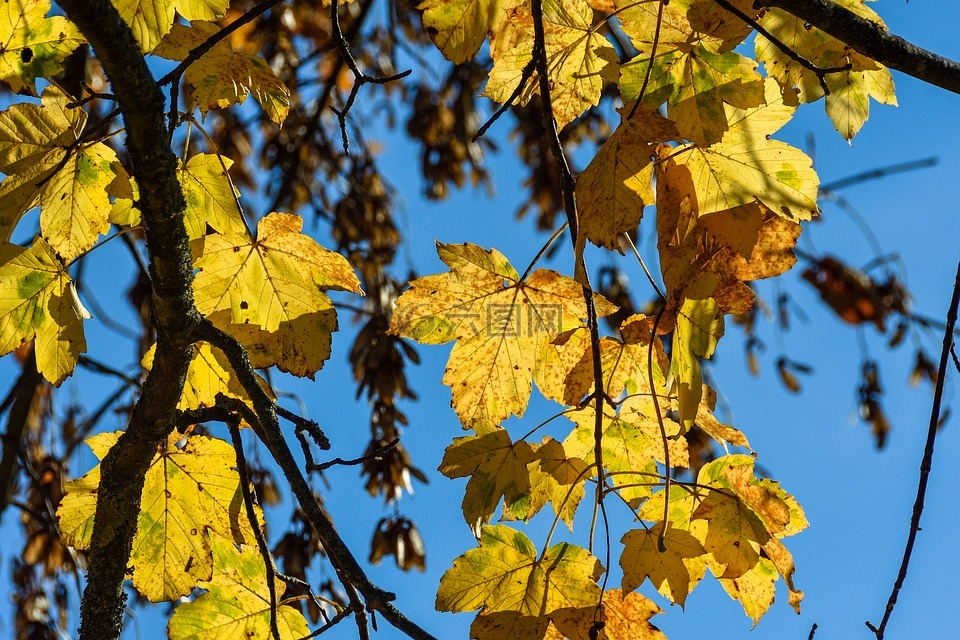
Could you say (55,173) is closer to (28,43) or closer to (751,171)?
(28,43)

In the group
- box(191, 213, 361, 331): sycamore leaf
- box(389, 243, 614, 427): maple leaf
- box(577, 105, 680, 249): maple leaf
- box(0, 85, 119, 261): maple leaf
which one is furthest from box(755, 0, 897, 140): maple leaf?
box(0, 85, 119, 261): maple leaf

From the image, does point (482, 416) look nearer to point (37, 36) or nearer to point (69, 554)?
point (37, 36)

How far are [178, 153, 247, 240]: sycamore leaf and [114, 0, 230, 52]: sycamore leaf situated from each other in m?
0.15

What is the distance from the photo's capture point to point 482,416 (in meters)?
1.10

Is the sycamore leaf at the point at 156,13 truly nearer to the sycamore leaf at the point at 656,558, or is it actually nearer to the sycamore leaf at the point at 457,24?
the sycamore leaf at the point at 457,24

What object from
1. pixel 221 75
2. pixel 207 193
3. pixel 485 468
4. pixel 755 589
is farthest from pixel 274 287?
pixel 755 589

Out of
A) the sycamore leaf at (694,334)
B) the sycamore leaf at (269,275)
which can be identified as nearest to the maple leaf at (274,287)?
the sycamore leaf at (269,275)

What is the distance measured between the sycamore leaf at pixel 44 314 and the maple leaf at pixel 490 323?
417 mm

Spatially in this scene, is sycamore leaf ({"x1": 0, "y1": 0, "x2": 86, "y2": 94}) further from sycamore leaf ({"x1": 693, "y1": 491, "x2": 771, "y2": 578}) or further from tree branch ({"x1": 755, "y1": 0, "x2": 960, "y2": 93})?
sycamore leaf ({"x1": 693, "y1": 491, "x2": 771, "y2": 578})

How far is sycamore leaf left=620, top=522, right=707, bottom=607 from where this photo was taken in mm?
920

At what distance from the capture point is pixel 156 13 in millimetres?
975

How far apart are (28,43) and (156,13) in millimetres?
181

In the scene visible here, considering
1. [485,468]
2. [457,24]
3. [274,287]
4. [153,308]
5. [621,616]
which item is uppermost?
[457,24]

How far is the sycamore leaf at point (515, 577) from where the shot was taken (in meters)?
0.97
